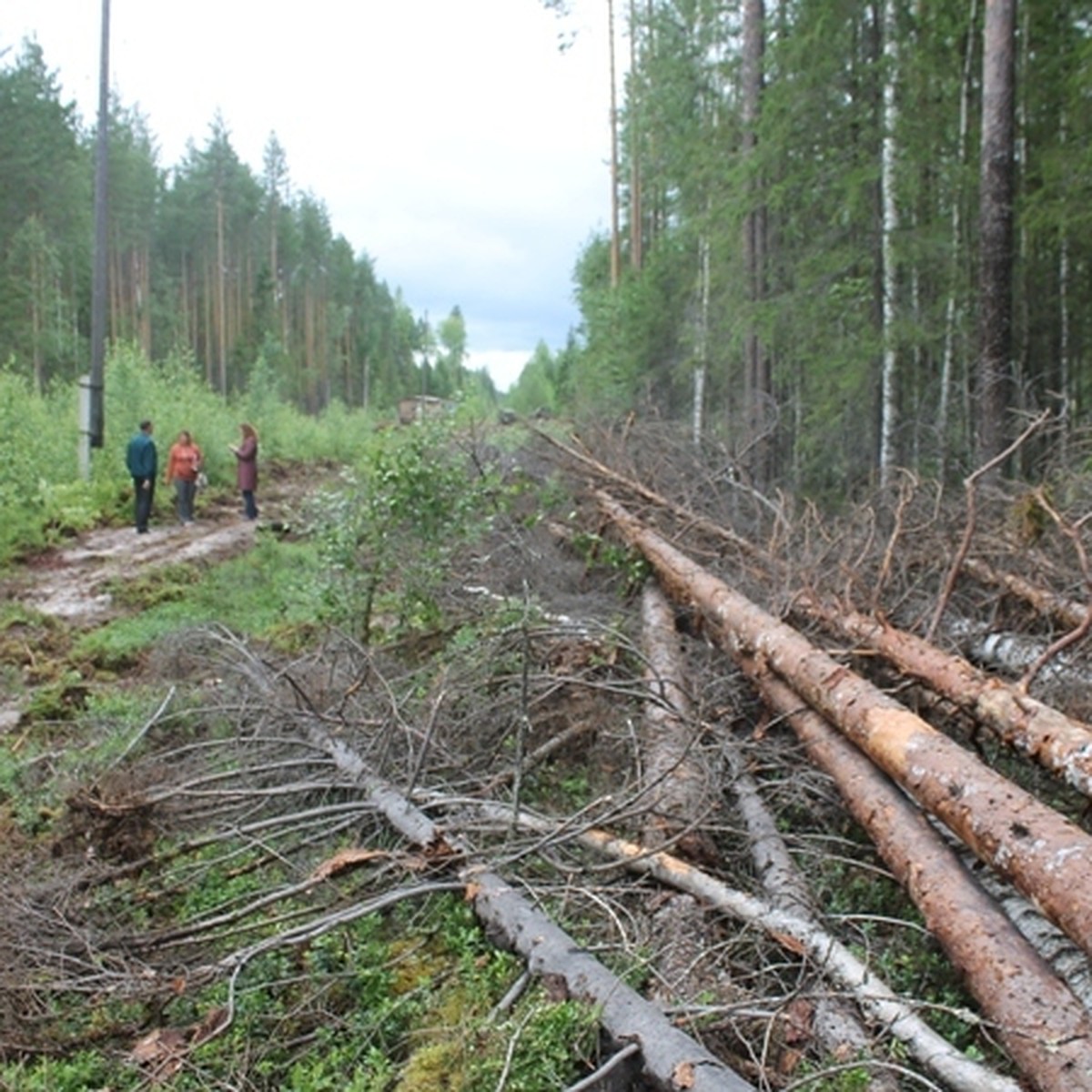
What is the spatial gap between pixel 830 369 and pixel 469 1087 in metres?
10.3

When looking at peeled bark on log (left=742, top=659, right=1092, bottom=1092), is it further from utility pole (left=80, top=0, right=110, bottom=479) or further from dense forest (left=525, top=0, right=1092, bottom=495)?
utility pole (left=80, top=0, right=110, bottom=479)

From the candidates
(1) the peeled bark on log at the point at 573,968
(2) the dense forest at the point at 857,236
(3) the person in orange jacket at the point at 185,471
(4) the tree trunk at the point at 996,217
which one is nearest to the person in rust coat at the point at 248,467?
(3) the person in orange jacket at the point at 185,471

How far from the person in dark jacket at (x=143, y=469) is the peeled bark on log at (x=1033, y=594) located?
34.0 ft

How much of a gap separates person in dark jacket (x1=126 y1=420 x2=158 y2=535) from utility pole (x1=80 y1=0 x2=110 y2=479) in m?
2.03

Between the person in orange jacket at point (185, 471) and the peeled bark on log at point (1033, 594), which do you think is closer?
the peeled bark on log at point (1033, 594)

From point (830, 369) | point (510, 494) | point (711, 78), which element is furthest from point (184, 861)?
point (711, 78)

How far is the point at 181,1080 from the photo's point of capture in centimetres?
247

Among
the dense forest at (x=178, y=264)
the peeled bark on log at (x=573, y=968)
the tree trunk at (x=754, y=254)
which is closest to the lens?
the peeled bark on log at (x=573, y=968)

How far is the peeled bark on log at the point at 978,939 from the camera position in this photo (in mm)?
2188

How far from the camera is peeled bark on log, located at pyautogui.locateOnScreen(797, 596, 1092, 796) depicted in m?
3.22

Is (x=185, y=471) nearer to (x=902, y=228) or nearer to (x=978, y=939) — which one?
(x=902, y=228)

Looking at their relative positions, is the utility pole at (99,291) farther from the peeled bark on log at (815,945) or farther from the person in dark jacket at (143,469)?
the peeled bark on log at (815,945)

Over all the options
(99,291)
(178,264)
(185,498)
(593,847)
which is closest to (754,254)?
(185,498)

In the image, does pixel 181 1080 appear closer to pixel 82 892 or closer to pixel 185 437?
pixel 82 892
